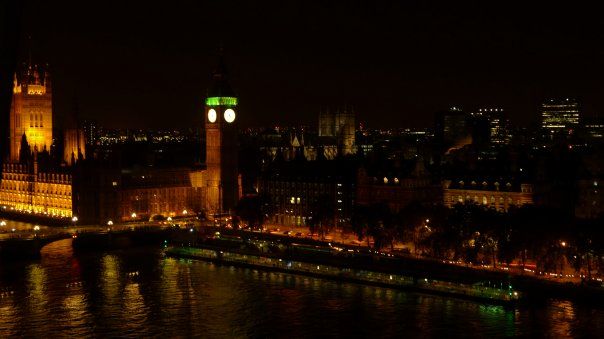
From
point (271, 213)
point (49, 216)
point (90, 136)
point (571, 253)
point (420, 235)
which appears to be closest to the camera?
point (571, 253)

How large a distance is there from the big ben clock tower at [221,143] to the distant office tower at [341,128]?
100.0 ft

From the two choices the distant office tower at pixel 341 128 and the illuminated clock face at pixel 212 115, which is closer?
the illuminated clock face at pixel 212 115

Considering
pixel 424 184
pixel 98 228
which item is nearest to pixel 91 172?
pixel 98 228

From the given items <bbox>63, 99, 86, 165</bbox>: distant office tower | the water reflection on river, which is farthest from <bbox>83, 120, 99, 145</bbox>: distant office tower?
the water reflection on river

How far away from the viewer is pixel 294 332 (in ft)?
68.8

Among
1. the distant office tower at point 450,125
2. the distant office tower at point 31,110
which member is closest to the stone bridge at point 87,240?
the distant office tower at point 31,110

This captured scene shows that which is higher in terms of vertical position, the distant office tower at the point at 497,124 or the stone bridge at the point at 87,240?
the distant office tower at the point at 497,124

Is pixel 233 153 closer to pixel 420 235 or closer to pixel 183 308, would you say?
pixel 420 235

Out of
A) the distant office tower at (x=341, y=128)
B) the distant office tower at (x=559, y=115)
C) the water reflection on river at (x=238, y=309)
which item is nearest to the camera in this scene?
the water reflection on river at (x=238, y=309)

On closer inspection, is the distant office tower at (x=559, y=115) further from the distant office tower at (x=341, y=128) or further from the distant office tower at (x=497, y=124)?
the distant office tower at (x=341, y=128)

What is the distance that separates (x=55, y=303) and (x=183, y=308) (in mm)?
3822

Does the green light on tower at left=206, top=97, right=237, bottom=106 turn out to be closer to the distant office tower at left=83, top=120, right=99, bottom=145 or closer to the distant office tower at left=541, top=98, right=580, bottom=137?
the distant office tower at left=83, top=120, right=99, bottom=145

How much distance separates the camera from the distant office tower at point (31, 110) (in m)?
57.1

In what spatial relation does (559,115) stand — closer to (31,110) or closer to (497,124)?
(497,124)
